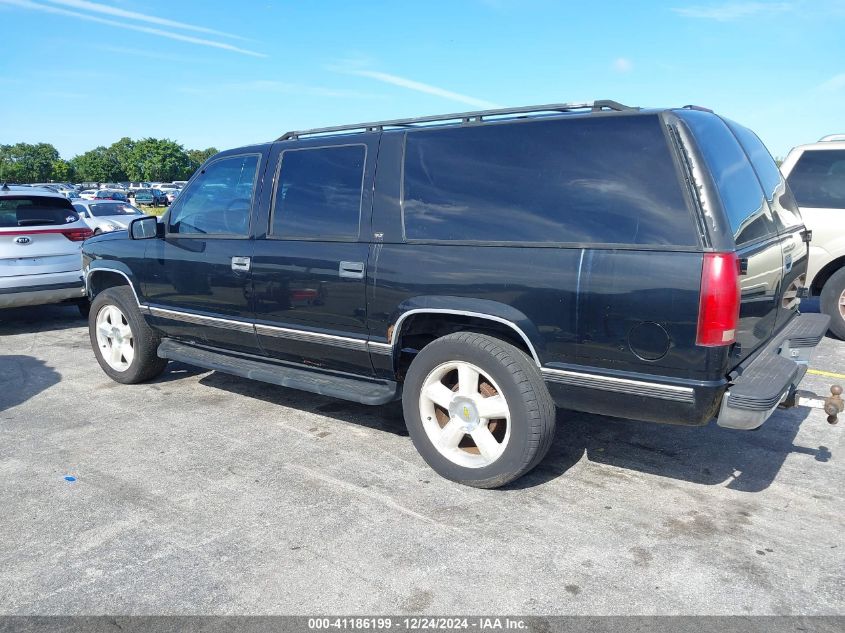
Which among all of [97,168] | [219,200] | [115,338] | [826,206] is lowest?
[115,338]

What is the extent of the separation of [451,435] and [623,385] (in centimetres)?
105

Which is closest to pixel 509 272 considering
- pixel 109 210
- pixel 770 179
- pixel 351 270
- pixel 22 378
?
pixel 351 270

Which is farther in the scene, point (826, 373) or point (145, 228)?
point (826, 373)

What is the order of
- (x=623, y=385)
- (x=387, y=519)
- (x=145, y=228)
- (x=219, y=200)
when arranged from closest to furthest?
(x=623, y=385) → (x=387, y=519) → (x=219, y=200) → (x=145, y=228)

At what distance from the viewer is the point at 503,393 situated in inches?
142

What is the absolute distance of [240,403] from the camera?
17.7 feet

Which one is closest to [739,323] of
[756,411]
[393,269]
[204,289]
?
[756,411]

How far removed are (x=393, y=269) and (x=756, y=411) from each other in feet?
6.50

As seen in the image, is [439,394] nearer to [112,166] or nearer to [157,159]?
[157,159]

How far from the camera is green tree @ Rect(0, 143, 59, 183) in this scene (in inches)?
5034

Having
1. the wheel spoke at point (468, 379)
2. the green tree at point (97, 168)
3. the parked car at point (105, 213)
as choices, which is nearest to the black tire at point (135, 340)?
the wheel spoke at point (468, 379)

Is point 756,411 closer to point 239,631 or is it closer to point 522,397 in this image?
point 522,397

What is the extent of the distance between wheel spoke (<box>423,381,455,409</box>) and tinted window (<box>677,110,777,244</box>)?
1655 millimetres

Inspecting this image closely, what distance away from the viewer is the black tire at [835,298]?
7188 mm
